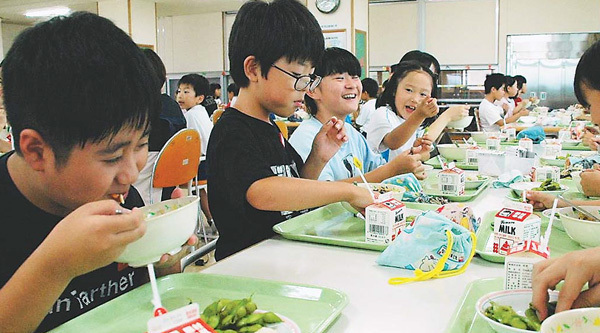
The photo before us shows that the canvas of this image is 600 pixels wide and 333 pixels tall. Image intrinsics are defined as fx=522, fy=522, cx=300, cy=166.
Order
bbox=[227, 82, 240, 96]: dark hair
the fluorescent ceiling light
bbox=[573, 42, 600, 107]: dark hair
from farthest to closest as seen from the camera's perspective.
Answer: the fluorescent ceiling light, bbox=[227, 82, 240, 96]: dark hair, bbox=[573, 42, 600, 107]: dark hair

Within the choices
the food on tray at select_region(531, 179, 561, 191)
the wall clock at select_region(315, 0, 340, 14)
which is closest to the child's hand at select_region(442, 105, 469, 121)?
the food on tray at select_region(531, 179, 561, 191)

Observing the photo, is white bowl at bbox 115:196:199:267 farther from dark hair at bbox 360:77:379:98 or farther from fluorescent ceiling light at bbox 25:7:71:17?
fluorescent ceiling light at bbox 25:7:71:17

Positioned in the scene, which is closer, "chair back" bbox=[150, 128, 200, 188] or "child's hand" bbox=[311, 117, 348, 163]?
"child's hand" bbox=[311, 117, 348, 163]

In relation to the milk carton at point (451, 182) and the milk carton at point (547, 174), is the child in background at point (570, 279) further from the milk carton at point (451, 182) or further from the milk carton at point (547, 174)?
the milk carton at point (547, 174)

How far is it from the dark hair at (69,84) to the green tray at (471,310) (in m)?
0.60

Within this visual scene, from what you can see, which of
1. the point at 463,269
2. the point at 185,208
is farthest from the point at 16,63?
the point at 463,269

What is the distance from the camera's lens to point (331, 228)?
4.56 ft

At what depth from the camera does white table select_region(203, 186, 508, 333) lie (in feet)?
2.74

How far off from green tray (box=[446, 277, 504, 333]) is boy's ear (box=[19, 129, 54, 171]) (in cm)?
66

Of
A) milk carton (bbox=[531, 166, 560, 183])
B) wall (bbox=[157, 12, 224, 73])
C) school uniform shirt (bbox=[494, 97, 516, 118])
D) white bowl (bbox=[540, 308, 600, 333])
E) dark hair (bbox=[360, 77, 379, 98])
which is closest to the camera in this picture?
white bowl (bbox=[540, 308, 600, 333])

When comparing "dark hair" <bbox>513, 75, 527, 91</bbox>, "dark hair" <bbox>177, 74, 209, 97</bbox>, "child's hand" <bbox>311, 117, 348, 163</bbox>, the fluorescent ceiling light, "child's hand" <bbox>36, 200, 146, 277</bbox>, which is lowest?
"child's hand" <bbox>36, 200, 146, 277</bbox>

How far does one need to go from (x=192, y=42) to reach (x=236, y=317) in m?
9.73

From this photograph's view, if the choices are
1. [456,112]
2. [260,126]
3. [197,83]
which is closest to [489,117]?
[456,112]

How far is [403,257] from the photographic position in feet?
3.49
